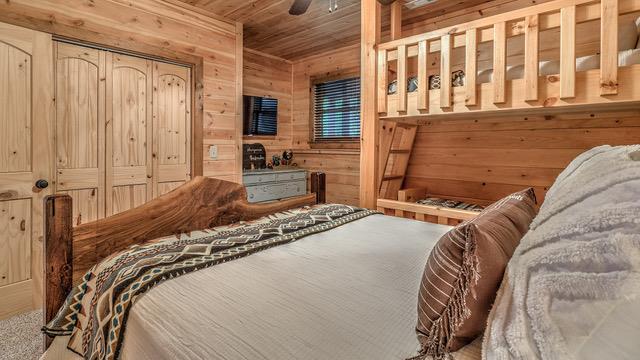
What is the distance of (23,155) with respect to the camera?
2.20 m

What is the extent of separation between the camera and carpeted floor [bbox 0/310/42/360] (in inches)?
70.2

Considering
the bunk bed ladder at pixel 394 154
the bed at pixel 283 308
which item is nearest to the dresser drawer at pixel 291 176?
the bunk bed ladder at pixel 394 154

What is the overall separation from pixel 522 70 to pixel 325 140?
9.21 ft

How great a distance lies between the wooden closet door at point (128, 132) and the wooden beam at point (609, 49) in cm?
309

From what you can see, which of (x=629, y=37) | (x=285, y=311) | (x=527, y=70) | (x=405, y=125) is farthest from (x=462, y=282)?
(x=405, y=125)

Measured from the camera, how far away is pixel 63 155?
2.39 metres

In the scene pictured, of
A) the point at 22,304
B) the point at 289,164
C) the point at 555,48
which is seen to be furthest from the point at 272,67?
the point at 22,304

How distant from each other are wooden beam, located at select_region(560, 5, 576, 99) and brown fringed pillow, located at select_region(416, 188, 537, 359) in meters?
1.40

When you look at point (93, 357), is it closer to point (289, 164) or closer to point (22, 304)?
point (22, 304)

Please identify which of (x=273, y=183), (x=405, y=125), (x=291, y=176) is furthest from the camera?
(x=291, y=176)

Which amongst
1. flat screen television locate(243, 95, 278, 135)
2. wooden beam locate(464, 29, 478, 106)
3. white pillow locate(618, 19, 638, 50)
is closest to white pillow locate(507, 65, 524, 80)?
wooden beam locate(464, 29, 478, 106)

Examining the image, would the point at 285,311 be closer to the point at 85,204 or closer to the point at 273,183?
the point at 85,204

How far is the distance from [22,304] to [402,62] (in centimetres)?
310

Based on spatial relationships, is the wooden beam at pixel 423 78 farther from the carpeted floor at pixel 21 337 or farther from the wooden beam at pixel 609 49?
the carpeted floor at pixel 21 337
